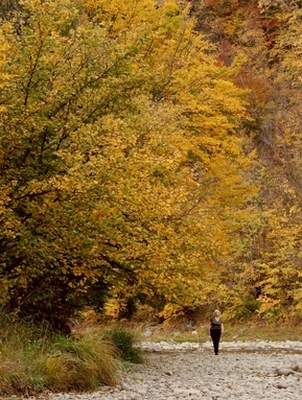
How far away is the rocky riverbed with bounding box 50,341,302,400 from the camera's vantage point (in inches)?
445

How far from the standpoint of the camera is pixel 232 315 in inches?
1057

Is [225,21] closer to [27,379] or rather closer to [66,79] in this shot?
[66,79]

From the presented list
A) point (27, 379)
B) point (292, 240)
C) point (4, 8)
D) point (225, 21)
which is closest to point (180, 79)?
point (4, 8)

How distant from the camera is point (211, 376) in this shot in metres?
14.3

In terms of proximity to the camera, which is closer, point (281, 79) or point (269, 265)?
point (269, 265)

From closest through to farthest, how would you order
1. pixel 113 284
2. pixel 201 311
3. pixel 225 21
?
1. pixel 113 284
2. pixel 201 311
3. pixel 225 21

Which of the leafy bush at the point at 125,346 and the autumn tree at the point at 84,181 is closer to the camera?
the autumn tree at the point at 84,181

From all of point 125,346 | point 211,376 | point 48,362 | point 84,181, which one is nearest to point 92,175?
point 84,181

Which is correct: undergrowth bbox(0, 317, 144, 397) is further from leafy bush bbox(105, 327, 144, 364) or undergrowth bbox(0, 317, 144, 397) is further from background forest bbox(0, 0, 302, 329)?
leafy bush bbox(105, 327, 144, 364)

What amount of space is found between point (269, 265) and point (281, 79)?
15.9m

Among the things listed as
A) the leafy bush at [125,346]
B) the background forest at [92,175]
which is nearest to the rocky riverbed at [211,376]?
the leafy bush at [125,346]

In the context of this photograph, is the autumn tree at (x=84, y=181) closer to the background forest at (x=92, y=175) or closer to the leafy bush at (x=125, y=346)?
the background forest at (x=92, y=175)

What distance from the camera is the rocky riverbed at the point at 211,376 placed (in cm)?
1131

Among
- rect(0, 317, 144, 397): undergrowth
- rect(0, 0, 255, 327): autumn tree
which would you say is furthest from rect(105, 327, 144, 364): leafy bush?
rect(0, 317, 144, 397): undergrowth
